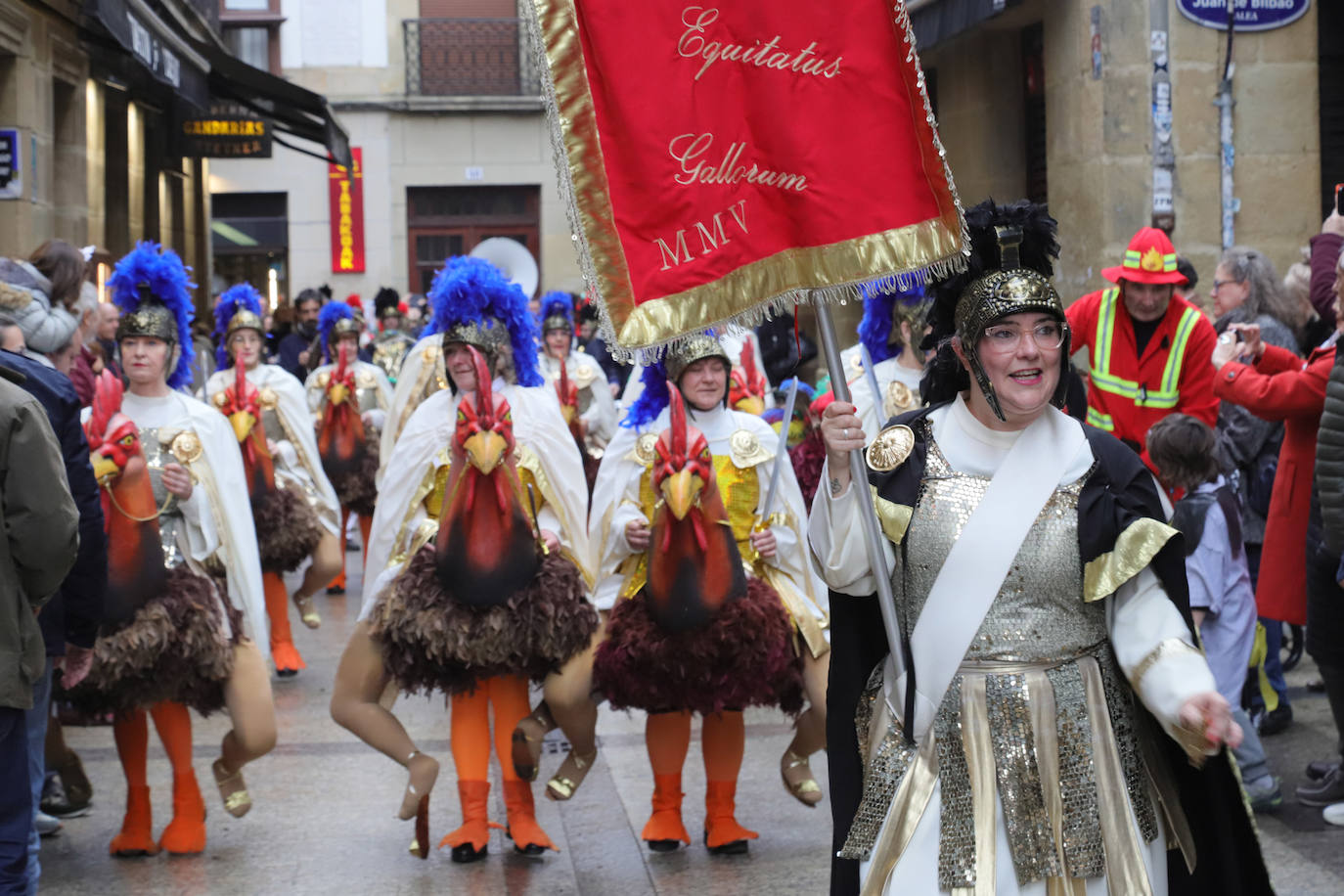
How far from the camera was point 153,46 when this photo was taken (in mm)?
14695

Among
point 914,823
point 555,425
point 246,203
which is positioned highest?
point 246,203

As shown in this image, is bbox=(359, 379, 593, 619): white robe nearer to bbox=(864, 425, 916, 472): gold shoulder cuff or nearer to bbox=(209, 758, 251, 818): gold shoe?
bbox=(209, 758, 251, 818): gold shoe

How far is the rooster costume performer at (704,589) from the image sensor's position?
6.08m

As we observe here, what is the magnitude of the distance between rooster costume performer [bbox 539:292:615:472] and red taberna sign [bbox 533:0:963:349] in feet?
26.2

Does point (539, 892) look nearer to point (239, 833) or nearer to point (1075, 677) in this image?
point (239, 833)

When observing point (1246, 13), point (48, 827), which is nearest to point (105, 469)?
point (48, 827)

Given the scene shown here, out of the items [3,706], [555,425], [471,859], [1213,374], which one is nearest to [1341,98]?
[1213,374]

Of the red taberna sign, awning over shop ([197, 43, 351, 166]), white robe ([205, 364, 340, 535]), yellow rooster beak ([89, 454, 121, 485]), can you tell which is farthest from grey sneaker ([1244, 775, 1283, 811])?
awning over shop ([197, 43, 351, 166])

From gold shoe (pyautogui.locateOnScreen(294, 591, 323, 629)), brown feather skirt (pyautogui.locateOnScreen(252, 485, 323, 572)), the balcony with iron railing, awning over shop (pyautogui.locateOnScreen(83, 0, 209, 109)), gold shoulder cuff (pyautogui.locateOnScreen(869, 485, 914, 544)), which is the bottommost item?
gold shoe (pyautogui.locateOnScreen(294, 591, 323, 629))

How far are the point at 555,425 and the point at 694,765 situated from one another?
1914mm

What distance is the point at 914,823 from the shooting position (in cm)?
367

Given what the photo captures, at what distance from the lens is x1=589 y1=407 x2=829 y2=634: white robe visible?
6555 mm

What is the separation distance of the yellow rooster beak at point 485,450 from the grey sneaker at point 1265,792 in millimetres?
3102

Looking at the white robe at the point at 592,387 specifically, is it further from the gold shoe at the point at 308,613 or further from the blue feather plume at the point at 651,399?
the blue feather plume at the point at 651,399
